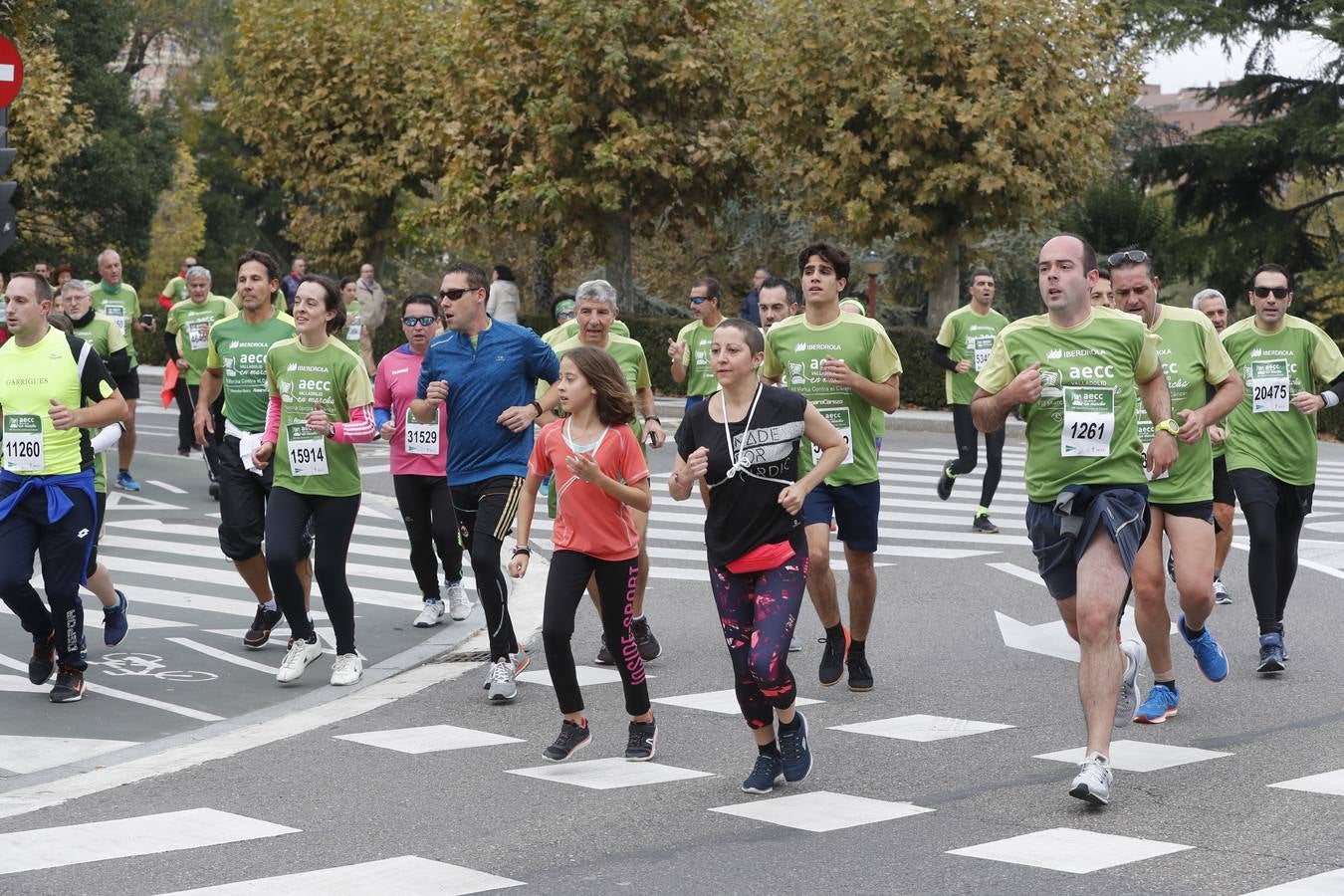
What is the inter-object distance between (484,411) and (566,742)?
7.12ft

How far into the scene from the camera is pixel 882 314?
40.6 meters

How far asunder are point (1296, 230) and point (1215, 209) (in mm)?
1573

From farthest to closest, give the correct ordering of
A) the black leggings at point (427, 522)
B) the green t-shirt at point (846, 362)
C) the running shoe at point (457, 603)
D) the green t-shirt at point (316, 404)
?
the running shoe at point (457, 603) < the black leggings at point (427, 522) < the green t-shirt at point (316, 404) < the green t-shirt at point (846, 362)

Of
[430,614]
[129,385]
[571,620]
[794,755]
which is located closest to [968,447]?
[430,614]

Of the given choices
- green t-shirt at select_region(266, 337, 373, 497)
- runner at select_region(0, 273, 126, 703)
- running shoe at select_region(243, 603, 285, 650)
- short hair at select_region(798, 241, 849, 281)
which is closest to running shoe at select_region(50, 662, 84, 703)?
runner at select_region(0, 273, 126, 703)

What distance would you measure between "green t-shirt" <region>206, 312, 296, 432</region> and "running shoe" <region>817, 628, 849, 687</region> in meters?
3.31

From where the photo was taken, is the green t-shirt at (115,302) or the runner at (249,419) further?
the green t-shirt at (115,302)

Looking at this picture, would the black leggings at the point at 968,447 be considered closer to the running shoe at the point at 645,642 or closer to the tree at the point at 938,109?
the running shoe at the point at 645,642

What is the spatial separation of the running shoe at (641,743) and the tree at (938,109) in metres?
21.9

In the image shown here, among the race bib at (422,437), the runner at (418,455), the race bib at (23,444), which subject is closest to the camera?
the race bib at (23,444)

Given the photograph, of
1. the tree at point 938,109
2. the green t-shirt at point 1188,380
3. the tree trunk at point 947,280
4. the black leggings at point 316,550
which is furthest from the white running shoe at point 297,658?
the tree trunk at point 947,280

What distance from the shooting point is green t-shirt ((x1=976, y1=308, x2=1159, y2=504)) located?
691 centimetres

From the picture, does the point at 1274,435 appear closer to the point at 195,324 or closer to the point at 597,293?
the point at 597,293

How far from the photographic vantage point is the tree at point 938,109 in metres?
A: 28.5
